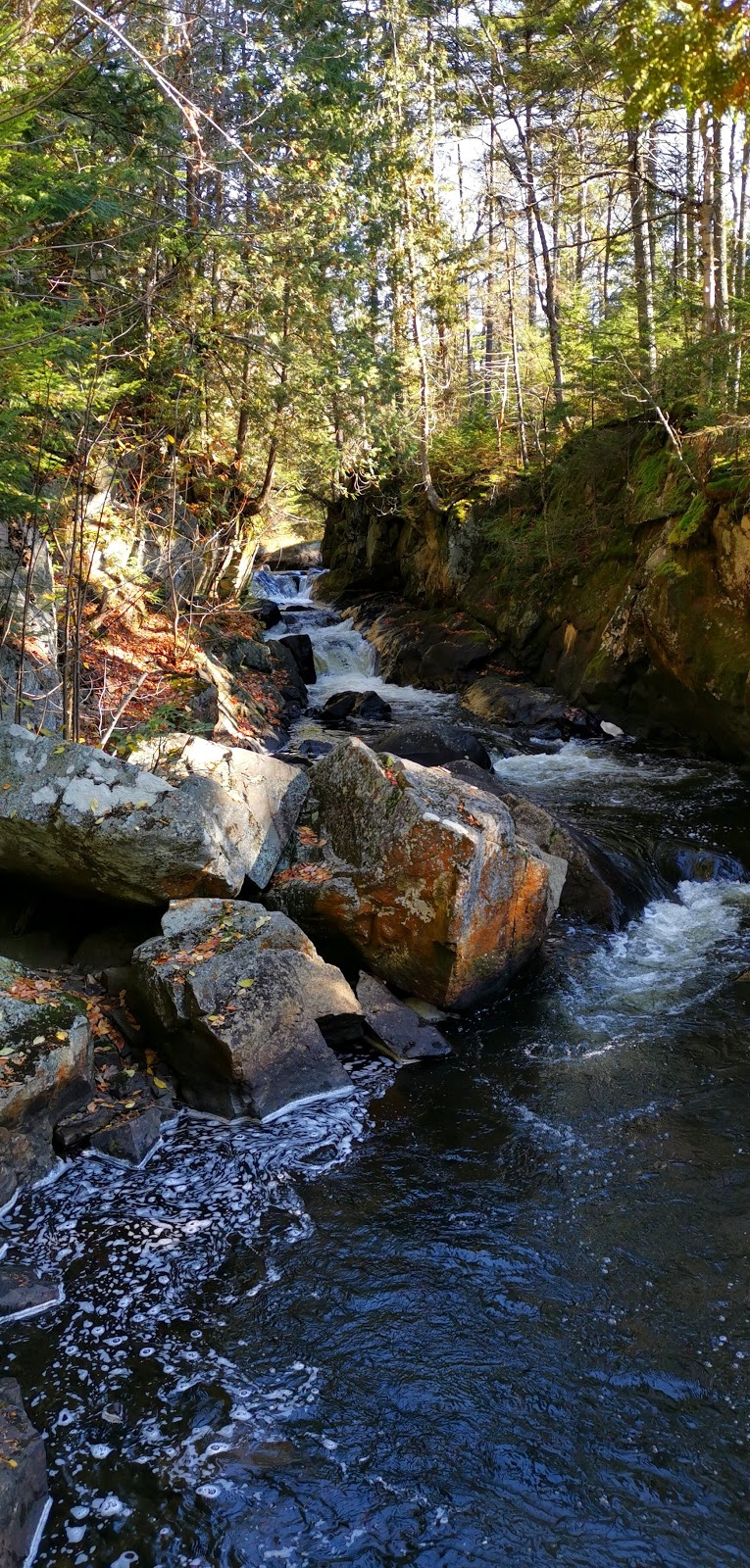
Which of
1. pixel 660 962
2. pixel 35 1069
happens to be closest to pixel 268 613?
pixel 660 962

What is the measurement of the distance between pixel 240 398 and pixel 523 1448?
13702 mm

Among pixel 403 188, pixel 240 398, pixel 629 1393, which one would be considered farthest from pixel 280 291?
pixel 629 1393

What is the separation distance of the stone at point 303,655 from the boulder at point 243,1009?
42.4ft

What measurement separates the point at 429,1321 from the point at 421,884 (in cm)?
351

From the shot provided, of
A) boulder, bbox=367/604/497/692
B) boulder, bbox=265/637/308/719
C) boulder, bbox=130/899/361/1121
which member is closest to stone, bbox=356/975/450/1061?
boulder, bbox=130/899/361/1121

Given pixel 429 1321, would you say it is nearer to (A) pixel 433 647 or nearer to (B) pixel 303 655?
(A) pixel 433 647

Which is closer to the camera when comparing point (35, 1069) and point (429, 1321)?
point (429, 1321)

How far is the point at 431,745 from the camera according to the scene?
12203 millimetres

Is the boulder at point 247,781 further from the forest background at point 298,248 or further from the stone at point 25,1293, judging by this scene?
the stone at point 25,1293

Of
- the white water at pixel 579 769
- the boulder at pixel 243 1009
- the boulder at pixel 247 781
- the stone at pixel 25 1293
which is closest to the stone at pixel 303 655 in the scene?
the white water at pixel 579 769

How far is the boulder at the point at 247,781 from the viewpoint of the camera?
8.02 m

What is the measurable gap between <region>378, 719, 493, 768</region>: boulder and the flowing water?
16.8 feet

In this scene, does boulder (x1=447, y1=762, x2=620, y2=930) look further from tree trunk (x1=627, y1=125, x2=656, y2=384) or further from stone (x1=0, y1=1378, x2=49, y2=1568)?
tree trunk (x1=627, y1=125, x2=656, y2=384)

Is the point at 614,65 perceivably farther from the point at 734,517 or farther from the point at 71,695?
the point at 734,517
